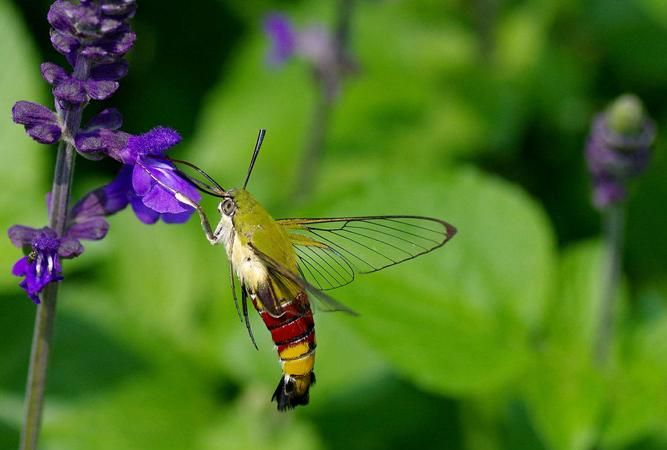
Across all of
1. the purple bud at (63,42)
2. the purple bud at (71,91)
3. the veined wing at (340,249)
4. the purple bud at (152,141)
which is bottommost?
the veined wing at (340,249)

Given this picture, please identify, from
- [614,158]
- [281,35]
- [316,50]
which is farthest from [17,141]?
[614,158]

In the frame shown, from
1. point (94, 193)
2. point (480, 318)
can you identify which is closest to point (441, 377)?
point (480, 318)

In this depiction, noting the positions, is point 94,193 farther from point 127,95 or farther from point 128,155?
point 127,95

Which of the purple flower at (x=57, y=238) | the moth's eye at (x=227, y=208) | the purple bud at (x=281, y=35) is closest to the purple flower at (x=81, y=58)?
the purple flower at (x=57, y=238)

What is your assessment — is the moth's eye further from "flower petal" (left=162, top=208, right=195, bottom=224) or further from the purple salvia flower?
the purple salvia flower

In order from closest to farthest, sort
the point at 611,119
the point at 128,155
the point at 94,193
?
the point at 128,155, the point at 94,193, the point at 611,119

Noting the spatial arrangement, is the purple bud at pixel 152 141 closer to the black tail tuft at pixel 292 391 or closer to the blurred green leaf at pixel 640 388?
the black tail tuft at pixel 292 391
